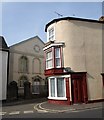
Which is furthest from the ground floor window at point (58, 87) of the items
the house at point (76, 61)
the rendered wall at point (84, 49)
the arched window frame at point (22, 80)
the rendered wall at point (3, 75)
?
the arched window frame at point (22, 80)

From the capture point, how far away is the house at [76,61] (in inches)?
739

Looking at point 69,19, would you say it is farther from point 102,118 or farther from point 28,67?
point 28,67

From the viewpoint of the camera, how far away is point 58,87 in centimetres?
1964

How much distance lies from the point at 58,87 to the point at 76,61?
3100mm

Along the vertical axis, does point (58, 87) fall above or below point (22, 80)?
below

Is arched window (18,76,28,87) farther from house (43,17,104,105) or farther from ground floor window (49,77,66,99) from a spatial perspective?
ground floor window (49,77,66,99)

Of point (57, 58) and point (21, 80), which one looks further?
point (21, 80)

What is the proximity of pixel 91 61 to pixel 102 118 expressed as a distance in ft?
31.1

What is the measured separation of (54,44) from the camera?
65.5 ft

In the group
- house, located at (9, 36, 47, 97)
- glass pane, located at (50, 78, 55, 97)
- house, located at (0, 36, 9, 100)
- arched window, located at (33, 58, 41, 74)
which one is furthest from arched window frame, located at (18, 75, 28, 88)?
glass pane, located at (50, 78, 55, 97)

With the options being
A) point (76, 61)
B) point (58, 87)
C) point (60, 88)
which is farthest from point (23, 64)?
point (76, 61)

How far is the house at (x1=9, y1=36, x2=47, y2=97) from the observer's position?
34000 millimetres

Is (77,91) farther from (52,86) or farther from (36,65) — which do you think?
(36,65)

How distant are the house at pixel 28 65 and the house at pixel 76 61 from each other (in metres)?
13.1
